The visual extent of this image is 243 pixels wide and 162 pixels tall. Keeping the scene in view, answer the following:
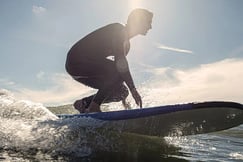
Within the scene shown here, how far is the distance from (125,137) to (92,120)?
73cm

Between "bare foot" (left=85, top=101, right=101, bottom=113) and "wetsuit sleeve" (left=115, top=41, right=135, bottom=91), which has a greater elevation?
"wetsuit sleeve" (left=115, top=41, right=135, bottom=91)

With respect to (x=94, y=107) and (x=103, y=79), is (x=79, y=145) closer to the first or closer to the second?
(x=94, y=107)

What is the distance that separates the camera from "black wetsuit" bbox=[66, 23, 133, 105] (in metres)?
6.09

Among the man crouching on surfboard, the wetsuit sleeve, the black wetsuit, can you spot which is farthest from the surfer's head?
the wetsuit sleeve

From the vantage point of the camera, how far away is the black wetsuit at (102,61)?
6090mm

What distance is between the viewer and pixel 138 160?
169 inches

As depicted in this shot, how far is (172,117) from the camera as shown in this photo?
5.07 metres

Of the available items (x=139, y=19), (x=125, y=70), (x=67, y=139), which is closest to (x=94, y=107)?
(x=125, y=70)

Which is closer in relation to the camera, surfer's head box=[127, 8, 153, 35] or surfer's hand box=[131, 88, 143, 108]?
surfer's hand box=[131, 88, 143, 108]

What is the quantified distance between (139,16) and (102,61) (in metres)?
1.03

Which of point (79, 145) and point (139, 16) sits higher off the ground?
point (139, 16)

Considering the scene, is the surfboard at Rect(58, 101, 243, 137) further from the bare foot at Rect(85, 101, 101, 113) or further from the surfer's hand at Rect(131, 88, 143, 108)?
the bare foot at Rect(85, 101, 101, 113)

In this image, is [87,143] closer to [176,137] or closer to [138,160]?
[138,160]

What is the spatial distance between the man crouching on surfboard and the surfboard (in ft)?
2.17
